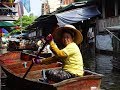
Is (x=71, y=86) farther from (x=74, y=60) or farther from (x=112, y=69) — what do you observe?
(x=112, y=69)

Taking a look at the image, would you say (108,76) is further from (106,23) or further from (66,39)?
(106,23)

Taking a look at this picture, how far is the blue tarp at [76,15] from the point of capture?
2487cm

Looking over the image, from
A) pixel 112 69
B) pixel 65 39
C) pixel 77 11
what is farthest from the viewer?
pixel 77 11

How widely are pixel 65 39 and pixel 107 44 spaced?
18755 mm

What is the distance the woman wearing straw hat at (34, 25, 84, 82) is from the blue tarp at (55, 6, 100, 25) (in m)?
15.8

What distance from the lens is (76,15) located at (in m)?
25.5

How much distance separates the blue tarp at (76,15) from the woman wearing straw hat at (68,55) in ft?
51.8

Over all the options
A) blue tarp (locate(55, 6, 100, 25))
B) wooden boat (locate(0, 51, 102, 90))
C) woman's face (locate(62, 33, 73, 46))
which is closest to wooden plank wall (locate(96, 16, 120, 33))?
blue tarp (locate(55, 6, 100, 25))

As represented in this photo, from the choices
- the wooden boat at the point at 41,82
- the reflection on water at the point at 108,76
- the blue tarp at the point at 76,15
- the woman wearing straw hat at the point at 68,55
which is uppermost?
the blue tarp at the point at 76,15

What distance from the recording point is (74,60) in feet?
27.6

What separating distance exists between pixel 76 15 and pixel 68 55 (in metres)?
17.4

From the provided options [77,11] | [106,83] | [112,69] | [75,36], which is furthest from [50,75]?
[77,11]

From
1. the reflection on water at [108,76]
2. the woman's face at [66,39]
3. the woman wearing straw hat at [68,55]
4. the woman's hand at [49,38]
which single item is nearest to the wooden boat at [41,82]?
the woman wearing straw hat at [68,55]

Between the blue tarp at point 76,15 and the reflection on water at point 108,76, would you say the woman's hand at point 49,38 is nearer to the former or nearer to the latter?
the reflection on water at point 108,76
